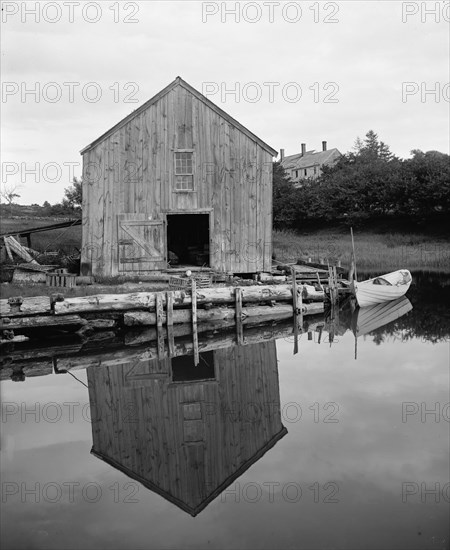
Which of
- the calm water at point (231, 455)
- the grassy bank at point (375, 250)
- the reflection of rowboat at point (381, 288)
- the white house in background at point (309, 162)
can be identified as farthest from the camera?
the white house in background at point (309, 162)

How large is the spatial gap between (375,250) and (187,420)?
32.8 metres

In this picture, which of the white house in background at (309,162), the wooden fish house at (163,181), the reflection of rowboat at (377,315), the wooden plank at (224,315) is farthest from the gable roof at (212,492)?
the white house in background at (309,162)

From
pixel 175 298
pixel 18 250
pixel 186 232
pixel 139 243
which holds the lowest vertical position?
pixel 175 298

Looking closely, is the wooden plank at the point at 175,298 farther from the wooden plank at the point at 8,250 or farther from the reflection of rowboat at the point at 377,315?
the wooden plank at the point at 8,250

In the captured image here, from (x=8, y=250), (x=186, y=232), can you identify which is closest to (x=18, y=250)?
(x=8, y=250)

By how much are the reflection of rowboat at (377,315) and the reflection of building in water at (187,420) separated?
218 inches

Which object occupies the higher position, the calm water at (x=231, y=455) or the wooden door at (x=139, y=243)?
the wooden door at (x=139, y=243)

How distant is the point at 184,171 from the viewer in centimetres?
2406

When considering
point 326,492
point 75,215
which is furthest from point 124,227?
point 75,215

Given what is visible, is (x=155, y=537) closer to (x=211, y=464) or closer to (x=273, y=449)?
(x=211, y=464)

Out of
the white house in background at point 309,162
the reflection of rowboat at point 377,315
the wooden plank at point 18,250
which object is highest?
the white house in background at point 309,162

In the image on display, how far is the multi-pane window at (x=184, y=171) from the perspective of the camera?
2398 centimetres

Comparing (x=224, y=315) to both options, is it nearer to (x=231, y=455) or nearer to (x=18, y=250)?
(x=18, y=250)

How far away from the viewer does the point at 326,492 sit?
837cm
